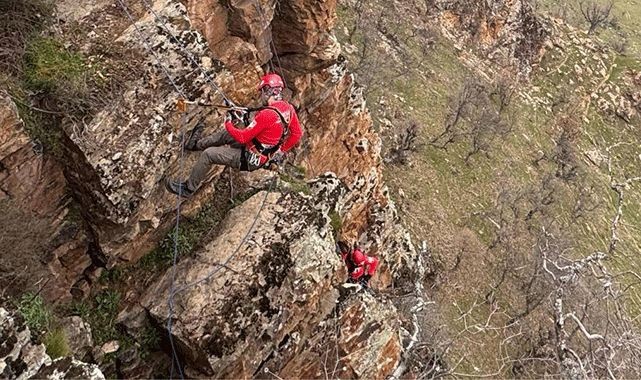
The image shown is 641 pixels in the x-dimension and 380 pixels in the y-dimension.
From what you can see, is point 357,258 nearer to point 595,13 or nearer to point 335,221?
point 335,221

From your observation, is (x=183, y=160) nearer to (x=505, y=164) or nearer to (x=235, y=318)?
(x=235, y=318)

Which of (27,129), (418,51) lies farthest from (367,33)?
(27,129)

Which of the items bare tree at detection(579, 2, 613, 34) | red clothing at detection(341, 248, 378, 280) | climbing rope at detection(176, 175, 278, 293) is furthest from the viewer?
bare tree at detection(579, 2, 613, 34)

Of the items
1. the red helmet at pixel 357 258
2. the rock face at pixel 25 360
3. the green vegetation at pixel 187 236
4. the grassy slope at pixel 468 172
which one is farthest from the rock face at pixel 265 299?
the grassy slope at pixel 468 172

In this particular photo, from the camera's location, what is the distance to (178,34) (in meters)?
8.63

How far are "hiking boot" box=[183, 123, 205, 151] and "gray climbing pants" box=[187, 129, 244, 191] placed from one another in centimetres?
6

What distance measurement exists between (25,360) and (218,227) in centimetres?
398

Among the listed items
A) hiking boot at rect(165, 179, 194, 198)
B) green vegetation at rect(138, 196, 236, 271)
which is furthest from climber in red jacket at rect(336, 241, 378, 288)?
hiking boot at rect(165, 179, 194, 198)

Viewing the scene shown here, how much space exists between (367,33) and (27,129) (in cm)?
2504

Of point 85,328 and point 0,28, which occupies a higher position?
point 0,28

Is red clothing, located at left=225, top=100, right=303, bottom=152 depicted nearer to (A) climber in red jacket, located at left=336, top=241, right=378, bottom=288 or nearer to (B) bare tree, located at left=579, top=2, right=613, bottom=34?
(A) climber in red jacket, located at left=336, top=241, right=378, bottom=288

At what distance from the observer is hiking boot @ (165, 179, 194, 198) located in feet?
28.1

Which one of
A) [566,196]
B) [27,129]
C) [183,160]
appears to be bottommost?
[566,196]

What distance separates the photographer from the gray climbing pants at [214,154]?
29.0ft
